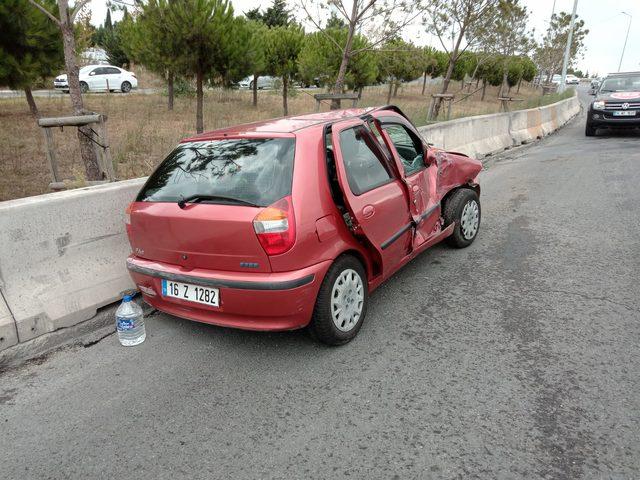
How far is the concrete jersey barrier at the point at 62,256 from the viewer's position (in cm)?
353

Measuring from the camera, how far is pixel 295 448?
8.32ft

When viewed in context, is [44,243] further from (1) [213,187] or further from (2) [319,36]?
(2) [319,36]

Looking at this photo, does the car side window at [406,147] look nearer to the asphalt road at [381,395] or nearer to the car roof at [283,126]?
the car roof at [283,126]

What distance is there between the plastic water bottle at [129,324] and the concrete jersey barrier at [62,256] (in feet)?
1.44

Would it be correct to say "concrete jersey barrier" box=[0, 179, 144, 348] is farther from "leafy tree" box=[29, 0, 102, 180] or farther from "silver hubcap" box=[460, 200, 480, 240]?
"silver hubcap" box=[460, 200, 480, 240]

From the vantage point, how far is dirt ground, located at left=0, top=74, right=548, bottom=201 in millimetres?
8820

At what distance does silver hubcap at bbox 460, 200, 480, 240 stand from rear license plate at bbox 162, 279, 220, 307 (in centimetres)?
304

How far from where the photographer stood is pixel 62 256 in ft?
12.6

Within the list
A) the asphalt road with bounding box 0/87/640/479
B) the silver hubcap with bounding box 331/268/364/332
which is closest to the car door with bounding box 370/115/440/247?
the asphalt road with bounding box 0/87/640/479

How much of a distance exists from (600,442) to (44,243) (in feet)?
12.4

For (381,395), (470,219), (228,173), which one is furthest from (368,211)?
(470,219)

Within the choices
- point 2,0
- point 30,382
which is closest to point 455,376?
point 30,382

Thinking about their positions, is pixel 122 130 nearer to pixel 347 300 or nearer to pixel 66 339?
pixel 66 339

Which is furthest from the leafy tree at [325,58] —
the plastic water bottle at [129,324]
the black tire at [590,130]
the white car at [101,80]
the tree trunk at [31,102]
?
the plastic water bottle at [129,324]
